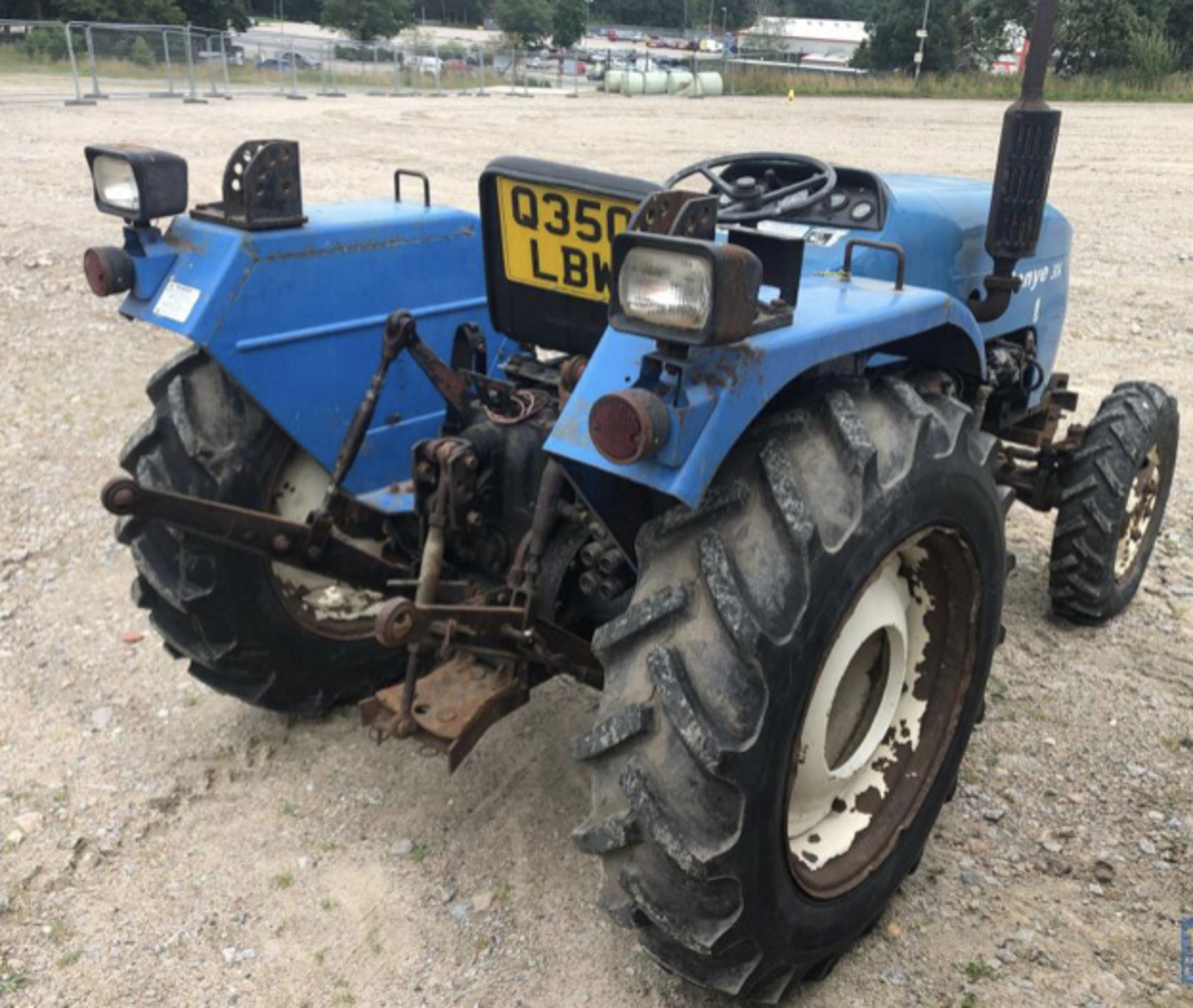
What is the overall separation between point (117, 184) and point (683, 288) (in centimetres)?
159

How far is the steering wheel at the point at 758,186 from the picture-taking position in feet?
9.62

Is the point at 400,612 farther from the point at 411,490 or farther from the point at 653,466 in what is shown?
the point at 411,490

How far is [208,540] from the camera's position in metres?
2.85

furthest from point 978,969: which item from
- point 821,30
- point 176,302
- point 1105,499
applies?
point 821,30

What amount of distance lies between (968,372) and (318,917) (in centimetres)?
210

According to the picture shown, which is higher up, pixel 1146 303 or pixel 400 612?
pixel 400 612

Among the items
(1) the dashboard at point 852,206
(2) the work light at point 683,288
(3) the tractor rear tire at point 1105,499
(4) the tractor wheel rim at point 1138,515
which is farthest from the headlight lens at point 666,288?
(4) the tractor wheel rim at point 1138,515

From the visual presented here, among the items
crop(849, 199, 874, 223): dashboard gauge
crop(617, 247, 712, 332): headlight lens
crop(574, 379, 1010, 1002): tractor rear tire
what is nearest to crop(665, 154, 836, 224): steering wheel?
crop(849, 199, 874, 223): dashboard gauge

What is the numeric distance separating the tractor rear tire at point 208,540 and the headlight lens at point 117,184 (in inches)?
15.5

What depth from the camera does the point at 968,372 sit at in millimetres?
2938

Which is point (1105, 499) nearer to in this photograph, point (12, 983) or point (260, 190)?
point (260, 190)

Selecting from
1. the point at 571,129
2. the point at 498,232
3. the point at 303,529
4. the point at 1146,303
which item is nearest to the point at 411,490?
the point at 303,529

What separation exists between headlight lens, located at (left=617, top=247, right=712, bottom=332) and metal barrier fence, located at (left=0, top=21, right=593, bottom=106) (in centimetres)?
2153

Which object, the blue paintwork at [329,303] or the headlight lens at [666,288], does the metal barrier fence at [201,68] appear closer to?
the blue paintwork at [329,303]
